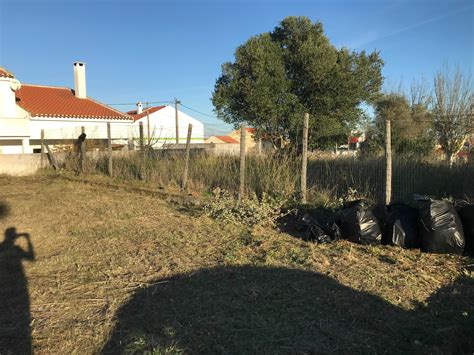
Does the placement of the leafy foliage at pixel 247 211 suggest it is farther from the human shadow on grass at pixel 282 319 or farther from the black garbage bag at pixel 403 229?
the human shadow on grass at pixel 282 319

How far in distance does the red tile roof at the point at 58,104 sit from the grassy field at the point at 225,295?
2251cm

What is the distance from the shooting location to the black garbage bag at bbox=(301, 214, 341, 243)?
18.6ft

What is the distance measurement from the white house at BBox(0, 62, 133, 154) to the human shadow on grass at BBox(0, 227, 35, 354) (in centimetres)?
1573

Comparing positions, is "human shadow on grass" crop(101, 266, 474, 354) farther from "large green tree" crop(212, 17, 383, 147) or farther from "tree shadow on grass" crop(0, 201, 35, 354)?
"large green tree" crop(212, 17, 383, 147)

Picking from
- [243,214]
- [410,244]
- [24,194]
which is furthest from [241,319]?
[24,194]

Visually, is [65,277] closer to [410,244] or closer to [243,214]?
[243,214]

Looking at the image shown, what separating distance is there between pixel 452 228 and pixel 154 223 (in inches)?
182

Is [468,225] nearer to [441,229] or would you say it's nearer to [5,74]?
[441,229]

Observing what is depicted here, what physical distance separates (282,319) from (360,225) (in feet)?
8.21

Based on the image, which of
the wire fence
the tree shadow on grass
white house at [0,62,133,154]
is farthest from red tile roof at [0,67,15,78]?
the tree shadow on grass

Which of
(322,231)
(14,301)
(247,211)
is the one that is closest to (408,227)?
(322,231)

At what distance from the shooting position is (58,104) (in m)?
28.4

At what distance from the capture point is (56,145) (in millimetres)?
20234

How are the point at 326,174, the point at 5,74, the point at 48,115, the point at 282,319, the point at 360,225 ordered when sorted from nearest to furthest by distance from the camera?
the point at 282,319 < the point at 360,225 < the point at 326,174 < the point at 5,74 < the point at 48,115
